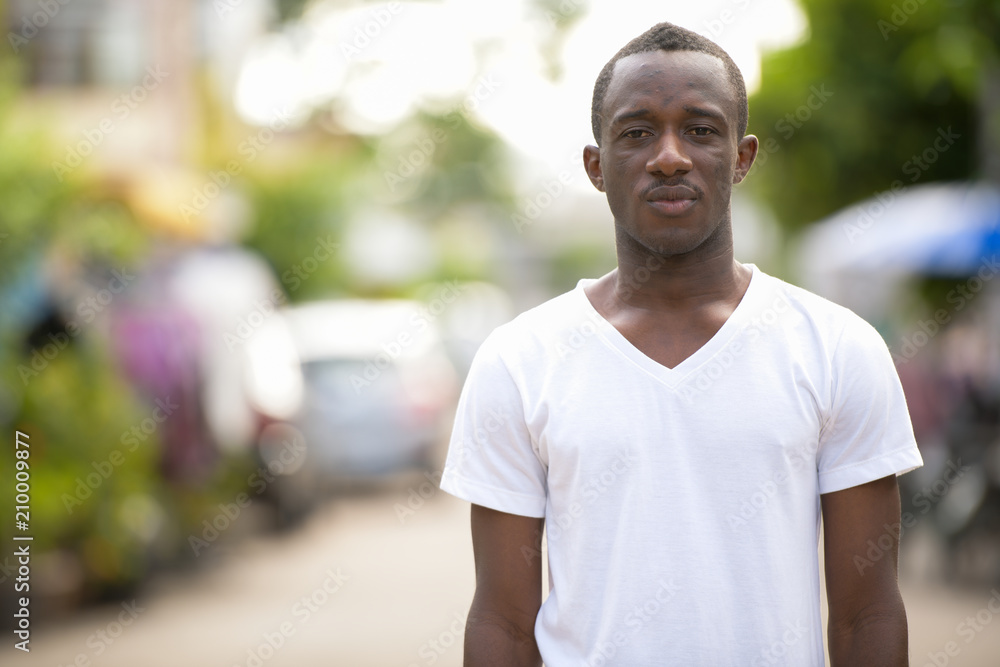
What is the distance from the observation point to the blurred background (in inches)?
306

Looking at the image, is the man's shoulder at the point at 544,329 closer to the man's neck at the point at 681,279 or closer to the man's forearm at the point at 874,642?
the man's neck at the point at 681,279

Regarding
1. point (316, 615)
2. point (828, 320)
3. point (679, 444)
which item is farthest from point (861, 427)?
point (316, 615)

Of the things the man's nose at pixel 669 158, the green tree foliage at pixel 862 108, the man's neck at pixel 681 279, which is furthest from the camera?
the green tree foliage at pixel 862 108

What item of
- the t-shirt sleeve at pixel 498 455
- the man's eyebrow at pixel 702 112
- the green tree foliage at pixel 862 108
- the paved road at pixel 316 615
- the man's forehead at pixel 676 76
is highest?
the green tree foliage at pixel 862 108

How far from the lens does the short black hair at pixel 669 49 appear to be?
7.74 feet

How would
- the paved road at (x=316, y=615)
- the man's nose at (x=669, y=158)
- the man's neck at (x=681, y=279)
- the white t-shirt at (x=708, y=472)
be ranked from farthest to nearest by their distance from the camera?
the paved road at (x=316, y=615) → the man's neck at (x=681, y=279) → the man's nose at (x=669, y=158) → the white t-shirt at (x=708, y=472)

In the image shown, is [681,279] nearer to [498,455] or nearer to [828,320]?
[828,320]

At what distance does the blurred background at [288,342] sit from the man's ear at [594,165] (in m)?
0.34

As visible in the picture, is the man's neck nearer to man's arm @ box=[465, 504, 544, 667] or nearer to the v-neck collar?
the v-neck collar

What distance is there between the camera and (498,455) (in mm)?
2344

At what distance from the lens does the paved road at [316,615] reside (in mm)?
7074

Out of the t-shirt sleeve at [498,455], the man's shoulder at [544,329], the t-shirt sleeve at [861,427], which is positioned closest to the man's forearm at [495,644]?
the t-shirt sleeve at [498,455]

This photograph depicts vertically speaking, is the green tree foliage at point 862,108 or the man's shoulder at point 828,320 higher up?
the green tree foliage at point 862,108

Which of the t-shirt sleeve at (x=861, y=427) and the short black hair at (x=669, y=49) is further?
the short black hair at (x=669, y=49)
